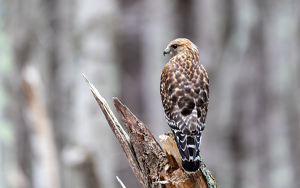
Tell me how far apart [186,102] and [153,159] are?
62 centimetres

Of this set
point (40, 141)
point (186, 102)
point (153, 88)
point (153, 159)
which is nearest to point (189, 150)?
point (153, 159)

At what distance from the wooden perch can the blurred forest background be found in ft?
13.3

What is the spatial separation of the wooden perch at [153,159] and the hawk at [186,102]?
0.13 meters

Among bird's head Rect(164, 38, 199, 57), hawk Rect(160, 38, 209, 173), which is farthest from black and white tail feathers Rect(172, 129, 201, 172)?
bird's head Rect(164, 38, 199, 57)

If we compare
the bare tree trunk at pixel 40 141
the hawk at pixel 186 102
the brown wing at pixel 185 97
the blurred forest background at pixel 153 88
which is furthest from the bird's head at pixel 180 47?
the bare tree trunk at pixel 40 141

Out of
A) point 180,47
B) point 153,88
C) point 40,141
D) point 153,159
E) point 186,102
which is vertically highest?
point 180,47

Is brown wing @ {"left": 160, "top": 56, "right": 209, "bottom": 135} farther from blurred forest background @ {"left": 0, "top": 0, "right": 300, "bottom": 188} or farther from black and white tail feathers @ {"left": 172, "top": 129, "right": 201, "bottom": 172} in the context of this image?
blurred forest background @ {"left": 0, "top": 0, "right": 300, "bottom": 188}

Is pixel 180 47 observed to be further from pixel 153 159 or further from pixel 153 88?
pixel 153 88

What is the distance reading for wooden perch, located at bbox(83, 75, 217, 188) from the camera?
2797mm

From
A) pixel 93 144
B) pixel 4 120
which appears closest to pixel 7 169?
pixel 4 120

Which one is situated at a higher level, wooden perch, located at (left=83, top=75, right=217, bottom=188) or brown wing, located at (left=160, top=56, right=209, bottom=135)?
brown wing, located at (left=160, top=56, right=209, bottom=135)

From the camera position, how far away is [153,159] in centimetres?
301

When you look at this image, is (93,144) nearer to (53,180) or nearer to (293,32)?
(53,180)

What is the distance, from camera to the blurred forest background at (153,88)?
7449 millimetres
